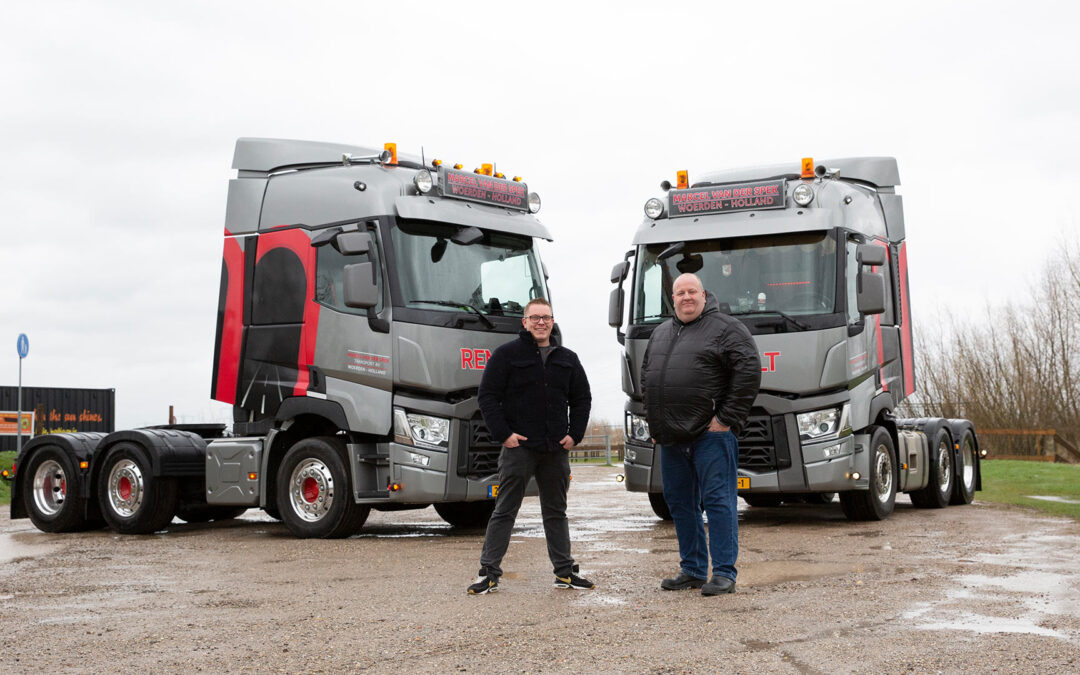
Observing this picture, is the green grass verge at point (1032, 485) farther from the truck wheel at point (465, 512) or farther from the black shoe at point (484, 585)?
the black shoe at point (484, 585)

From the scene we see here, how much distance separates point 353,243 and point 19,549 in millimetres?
4645

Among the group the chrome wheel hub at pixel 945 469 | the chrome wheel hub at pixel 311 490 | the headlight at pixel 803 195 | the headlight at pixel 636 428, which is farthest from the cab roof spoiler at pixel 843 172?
the chrome wheel hub at pixel 311 490

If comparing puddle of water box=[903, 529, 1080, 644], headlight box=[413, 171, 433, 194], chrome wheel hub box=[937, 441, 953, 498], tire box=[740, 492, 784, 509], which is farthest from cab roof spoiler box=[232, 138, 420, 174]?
chrome wheel hub box=[937, 441, 953, 498]

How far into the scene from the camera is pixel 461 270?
1182 centimetres

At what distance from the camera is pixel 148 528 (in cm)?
1296

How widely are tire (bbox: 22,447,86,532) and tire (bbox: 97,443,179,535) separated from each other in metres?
0.36

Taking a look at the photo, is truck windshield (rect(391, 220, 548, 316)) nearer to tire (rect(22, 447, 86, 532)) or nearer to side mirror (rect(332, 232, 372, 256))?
side mirror (rect(332, 232, 372, 256))

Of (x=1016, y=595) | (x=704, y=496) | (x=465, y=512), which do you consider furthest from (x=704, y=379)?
(x=465, y=512)

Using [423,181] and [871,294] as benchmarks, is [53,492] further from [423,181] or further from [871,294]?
[871,294]

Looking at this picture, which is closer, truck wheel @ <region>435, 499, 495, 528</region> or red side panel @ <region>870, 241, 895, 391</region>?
red side panel @ <region>870, 241, 895, 391</region>

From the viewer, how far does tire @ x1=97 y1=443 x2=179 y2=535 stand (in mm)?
12781

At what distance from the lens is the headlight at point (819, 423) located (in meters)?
12.0

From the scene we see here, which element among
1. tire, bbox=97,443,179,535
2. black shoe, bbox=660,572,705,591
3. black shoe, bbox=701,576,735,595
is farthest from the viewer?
tire, bbox=97,443,179,535

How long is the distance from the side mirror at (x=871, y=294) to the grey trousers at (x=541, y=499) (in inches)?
206
